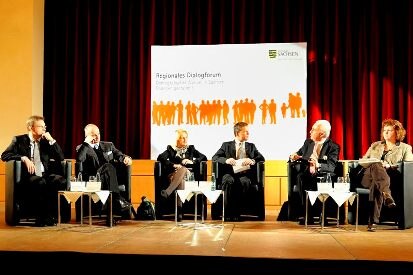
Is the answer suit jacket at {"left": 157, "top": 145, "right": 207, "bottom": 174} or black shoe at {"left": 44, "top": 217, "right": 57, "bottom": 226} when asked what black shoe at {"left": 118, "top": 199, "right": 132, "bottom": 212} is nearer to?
suit jacket at {"left": 157, "top": 145, "right": 207, "bottom": 174}

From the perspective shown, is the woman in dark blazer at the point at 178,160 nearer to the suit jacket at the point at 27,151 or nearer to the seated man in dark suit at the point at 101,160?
the seated man in dark suit at the point at 101,160

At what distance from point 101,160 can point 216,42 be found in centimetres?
281

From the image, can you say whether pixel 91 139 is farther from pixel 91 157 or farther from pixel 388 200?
pixel 388 200

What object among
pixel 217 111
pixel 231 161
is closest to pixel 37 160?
pixel 231 161

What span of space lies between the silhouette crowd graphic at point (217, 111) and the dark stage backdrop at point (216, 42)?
1.27ft

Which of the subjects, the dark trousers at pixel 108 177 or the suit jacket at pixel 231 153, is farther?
the suit jacket at pixel 231 153

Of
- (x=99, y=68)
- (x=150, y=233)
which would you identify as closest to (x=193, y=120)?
(x=99, y=68)

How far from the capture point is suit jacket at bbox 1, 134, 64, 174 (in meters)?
6.10

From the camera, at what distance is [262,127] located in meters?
7.96

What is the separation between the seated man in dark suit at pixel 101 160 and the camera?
20.2ft

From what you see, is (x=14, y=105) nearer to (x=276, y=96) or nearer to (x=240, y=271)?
(x=276, y=96)

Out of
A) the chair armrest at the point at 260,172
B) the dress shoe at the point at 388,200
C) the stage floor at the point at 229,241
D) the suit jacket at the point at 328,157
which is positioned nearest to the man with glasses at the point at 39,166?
the stage floor at the point at 229,241

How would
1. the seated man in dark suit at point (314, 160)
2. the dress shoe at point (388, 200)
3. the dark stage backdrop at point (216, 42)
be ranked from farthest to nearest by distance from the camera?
the dark stage backdrop at point (216, 42) < the seated man in dark suit at point (314, 160) < the dress shoe at point (388, 200)

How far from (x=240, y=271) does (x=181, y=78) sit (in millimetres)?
4750
